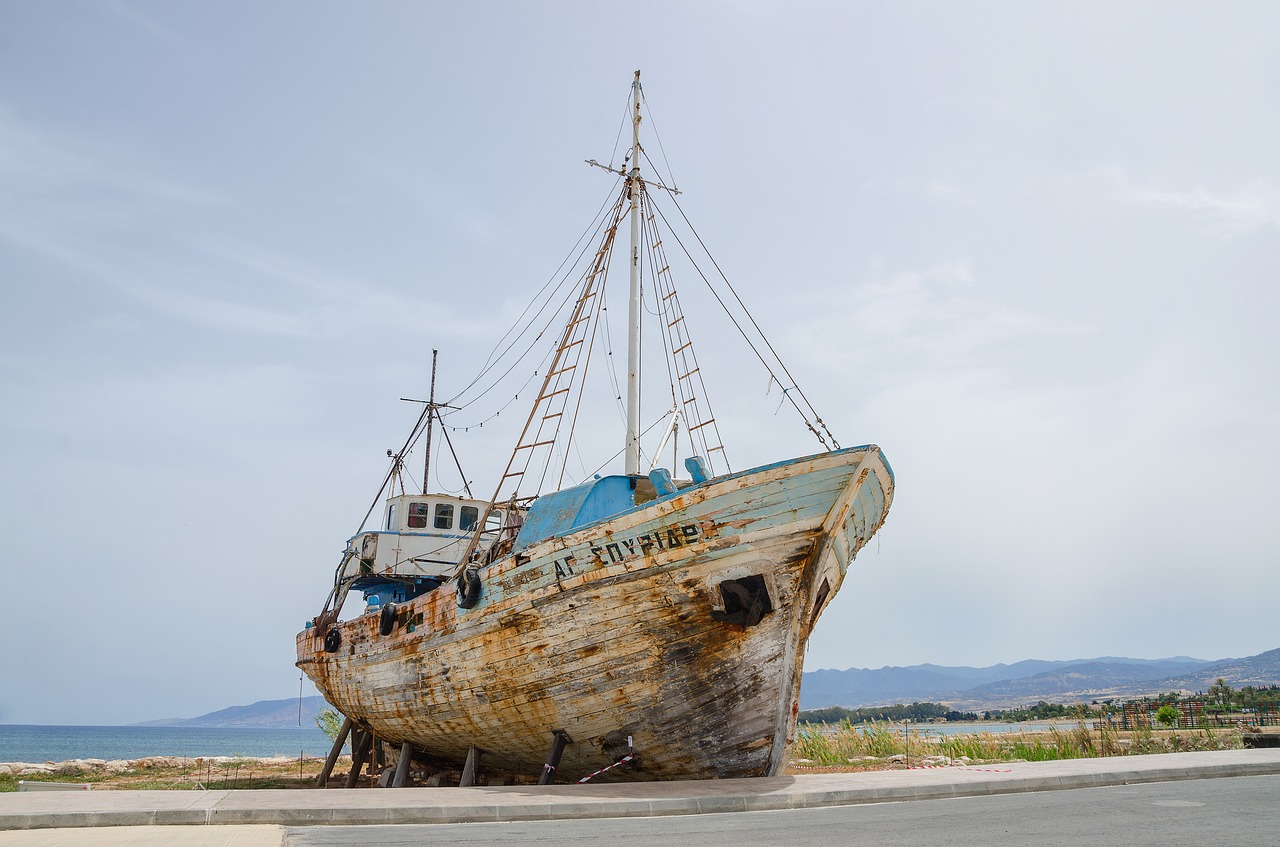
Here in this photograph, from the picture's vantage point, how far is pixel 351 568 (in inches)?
805

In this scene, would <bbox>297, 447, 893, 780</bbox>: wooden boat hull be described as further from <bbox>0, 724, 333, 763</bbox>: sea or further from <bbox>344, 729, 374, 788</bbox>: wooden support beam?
<bbox>0, 724, 333, 763</bbox>: sea

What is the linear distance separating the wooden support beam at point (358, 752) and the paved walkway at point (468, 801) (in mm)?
11157

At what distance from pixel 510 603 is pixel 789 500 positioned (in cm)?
450

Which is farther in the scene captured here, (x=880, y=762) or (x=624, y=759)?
(x=880, y=762)

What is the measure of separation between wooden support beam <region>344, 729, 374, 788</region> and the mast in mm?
10617

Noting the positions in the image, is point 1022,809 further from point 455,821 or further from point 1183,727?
point 1183,727

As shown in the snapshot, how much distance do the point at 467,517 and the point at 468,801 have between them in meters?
12.0

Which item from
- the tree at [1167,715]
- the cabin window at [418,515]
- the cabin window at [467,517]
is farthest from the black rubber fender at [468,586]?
the tree at [1167,715]

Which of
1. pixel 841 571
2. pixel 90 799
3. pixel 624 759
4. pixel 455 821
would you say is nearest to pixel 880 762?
pixel 841 571

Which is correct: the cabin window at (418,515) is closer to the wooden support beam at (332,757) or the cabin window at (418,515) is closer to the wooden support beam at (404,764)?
the wooden support beam at (332,757)

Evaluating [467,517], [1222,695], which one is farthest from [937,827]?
[1222,695]

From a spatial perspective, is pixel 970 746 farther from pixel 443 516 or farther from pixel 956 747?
pixel 443 516

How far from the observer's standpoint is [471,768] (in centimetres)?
1362

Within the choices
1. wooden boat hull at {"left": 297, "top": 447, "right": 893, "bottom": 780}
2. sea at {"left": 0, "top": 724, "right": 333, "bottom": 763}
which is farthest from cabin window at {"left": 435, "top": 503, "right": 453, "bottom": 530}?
sea at {"left": 0, "top": 724, "right": 333, "bottom": 763}
